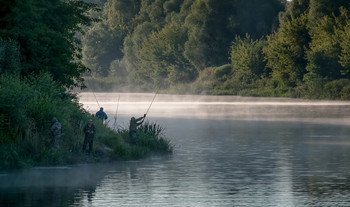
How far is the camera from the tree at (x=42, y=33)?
32438 millimetres

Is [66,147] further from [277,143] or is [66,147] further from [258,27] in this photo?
[258,27]

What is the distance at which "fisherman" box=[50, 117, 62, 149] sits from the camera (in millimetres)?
25500

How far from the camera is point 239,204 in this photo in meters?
17.2

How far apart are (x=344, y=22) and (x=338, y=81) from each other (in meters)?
7.22

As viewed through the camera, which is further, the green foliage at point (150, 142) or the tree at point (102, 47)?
the tree at point (102, 47)

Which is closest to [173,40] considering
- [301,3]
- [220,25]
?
[220,25]

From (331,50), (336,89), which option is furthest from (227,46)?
(336,89)

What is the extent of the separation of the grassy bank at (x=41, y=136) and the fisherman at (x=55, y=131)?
25 centimetres

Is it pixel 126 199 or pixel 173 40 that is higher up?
pixel 173 40

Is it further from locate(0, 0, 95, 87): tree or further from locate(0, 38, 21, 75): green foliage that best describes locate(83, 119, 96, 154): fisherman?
locate(0, 0, 95, 87): tree

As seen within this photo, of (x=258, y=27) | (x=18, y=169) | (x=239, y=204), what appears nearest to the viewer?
(x=239, y=204)

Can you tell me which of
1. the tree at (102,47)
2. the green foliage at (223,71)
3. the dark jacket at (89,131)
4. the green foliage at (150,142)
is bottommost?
the green foliage at (150,142)

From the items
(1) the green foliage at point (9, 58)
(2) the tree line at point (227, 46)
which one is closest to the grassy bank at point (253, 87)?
(2) the tree line at point (227, 46)

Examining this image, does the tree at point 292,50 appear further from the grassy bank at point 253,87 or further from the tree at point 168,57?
the tree at point 168,57
